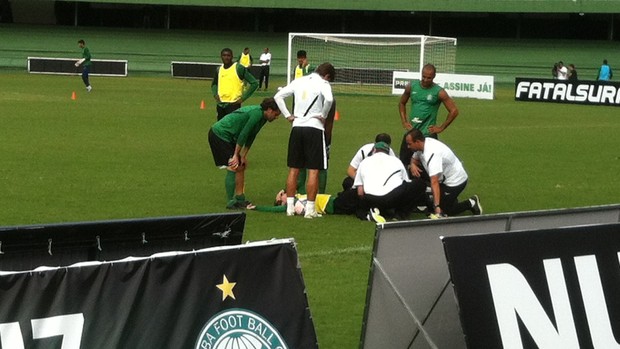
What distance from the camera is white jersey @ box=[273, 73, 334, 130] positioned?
12.9 metres

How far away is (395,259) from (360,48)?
142 feet

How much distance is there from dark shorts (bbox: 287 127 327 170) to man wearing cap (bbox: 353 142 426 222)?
470mm

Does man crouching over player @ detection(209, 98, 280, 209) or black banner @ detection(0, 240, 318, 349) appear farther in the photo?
man crouching over player @ detection(209, 98, 280, 209)

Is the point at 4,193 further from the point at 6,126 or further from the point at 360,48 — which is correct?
the point at 360,48

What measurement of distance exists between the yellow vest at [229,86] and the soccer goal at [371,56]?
A: 26.3m

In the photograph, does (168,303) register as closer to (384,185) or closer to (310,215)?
(384,185)

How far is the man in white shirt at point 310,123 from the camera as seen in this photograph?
1297 centimetres

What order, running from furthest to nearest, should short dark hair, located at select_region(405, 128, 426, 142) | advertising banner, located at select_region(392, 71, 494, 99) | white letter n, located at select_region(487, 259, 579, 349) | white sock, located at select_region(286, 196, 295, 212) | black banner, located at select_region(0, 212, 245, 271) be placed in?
advertising banner, located at select_region(392, 71, 494, 99)
white sock, located at select_region(286, 196, 295, 212)
short dark hair, located at select_region(405, 128, 426, 142)
white letter n, located at select_region(487, 259, 579, 349)
black banner, located at select_region(0, 212, 245, 271)

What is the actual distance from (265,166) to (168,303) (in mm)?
13017

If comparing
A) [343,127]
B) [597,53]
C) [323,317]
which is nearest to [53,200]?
[323,317]

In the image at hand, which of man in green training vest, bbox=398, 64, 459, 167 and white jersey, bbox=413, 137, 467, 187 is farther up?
man in green training vest, bbox=398, 64, 459, 167

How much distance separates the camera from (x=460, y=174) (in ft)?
44.3

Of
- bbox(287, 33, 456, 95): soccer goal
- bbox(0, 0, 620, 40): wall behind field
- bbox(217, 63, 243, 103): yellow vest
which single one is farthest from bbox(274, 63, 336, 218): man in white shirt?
bbox(0, 0, 620, 40): wall behind field

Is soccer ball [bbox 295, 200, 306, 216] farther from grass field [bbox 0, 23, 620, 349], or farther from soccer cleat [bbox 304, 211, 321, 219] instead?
grass field [bbox 0, 23, 620, 349]
